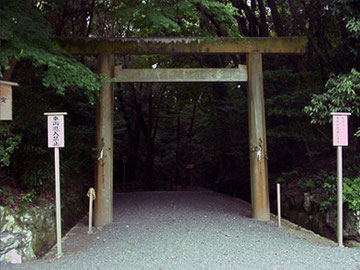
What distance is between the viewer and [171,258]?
4855mm

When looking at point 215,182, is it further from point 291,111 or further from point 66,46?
point 66,46

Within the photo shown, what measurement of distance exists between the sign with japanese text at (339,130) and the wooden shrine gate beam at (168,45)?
249 cm

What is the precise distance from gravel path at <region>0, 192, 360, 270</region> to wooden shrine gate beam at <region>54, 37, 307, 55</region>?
369 cm

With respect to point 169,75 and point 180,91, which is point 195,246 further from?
point 180,91

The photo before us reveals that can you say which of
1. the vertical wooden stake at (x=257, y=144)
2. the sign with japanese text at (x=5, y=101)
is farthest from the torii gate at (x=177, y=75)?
the sign with japanese text at (x=5, y=101)

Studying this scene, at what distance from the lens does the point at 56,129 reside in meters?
5.27

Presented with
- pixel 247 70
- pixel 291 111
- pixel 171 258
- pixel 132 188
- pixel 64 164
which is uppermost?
pixel 247 70

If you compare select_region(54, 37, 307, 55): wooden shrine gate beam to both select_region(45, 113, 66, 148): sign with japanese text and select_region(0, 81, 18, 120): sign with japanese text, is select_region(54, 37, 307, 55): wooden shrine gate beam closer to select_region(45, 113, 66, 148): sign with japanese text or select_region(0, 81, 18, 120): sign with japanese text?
select_region(45, 113, 66, 148): sign with japanese text

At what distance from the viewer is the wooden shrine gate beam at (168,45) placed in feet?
23.9

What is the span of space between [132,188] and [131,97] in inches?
187

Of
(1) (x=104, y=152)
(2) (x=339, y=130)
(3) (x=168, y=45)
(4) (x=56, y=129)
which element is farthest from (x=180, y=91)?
(4) (x=56, y=129)

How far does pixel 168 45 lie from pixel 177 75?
68cm

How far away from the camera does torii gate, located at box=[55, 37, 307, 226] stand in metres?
7.27

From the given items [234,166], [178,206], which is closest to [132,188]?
[234,166]
